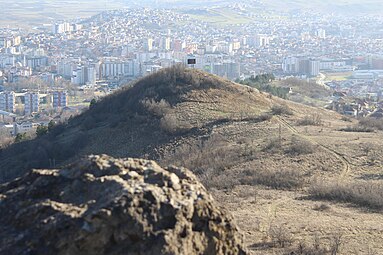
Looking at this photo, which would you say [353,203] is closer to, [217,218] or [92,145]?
[217,218]

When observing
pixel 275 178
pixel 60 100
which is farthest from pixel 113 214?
pixel 60 100

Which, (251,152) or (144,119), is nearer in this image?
(251,152)

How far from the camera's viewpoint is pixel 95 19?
162875mm

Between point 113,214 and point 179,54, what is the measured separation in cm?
9308

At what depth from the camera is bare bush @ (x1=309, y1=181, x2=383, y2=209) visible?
42.6ft

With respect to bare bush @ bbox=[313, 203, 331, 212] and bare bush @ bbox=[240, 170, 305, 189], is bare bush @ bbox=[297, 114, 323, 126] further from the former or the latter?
bare bush @ bbox=[313, 203, 331, 212]

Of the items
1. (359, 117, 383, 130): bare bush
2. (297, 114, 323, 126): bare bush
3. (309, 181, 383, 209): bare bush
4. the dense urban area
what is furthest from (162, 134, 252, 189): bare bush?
the dense urban area

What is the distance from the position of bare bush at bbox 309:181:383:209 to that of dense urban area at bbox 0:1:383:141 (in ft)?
47.2

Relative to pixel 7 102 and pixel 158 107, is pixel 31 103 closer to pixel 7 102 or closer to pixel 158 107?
pixel 7 102

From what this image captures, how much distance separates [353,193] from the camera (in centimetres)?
1338

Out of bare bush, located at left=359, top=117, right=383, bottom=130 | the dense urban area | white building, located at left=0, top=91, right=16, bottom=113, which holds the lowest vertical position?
white building, located at left=0, top=91, right=16, bottom=113

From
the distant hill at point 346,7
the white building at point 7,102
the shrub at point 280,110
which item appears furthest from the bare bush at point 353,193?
the distant hill at point 346,7

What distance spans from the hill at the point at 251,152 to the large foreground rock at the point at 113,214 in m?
4.07

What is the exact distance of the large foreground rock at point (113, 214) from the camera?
4.40 meters
